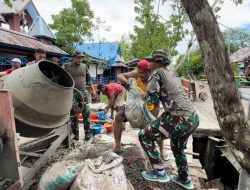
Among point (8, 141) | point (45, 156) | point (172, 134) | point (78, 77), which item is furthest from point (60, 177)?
point (78, 77)

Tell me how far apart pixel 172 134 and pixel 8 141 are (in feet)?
5.86

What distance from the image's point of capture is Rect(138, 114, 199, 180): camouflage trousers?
3016 millimetres

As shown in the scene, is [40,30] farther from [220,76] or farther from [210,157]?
[220,76]

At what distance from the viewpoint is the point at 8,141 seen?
251 cm

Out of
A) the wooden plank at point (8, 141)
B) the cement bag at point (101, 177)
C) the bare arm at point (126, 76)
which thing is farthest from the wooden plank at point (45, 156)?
the bare arm at point (126, 76)

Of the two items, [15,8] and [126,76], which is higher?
[15,8]

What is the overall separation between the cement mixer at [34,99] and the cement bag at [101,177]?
82 centimetres

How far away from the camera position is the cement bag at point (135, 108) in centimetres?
375

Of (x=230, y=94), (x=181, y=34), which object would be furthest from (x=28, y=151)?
(x=181, y=34)

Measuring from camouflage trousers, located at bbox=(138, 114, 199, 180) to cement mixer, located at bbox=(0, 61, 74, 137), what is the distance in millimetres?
1138

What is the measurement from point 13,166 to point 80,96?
8.18 feet

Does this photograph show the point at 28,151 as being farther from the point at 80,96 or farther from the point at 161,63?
the point at 161,63

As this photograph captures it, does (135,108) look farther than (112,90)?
No

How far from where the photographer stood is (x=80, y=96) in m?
4.95
